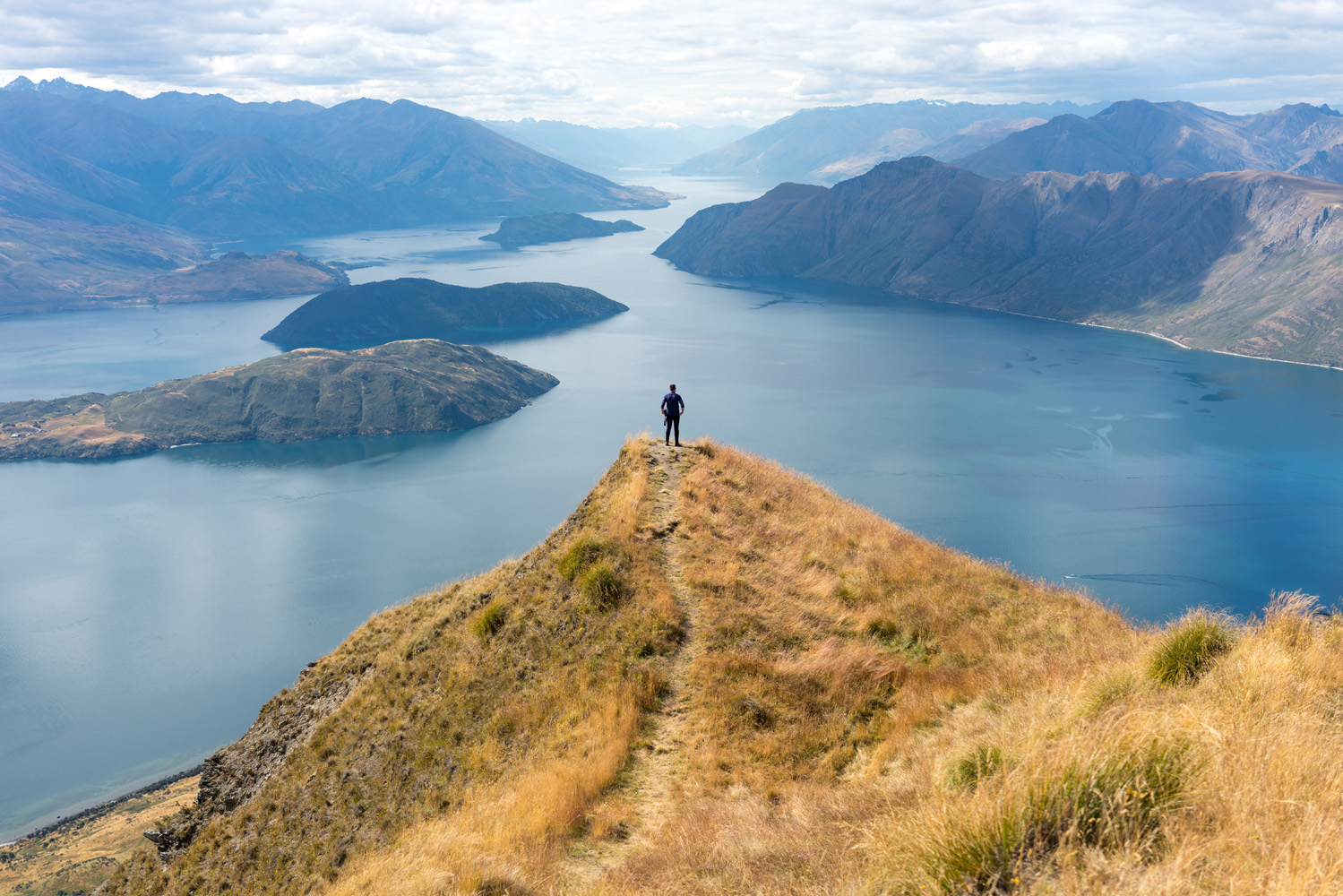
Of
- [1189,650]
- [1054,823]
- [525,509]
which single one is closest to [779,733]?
[1189,650]

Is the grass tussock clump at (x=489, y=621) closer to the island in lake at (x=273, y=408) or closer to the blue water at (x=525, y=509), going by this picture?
the blue water at (x=525, y=509)

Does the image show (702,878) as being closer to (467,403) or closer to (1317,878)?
(1317,878)

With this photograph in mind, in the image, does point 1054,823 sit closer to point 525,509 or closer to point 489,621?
A: point 489,621

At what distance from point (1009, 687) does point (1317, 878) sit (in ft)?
23.4

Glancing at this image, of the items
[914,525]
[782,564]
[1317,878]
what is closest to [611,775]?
[782,564]

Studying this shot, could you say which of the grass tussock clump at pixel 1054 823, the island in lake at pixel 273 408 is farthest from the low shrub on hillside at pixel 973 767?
the island in lake at pixel 273 408

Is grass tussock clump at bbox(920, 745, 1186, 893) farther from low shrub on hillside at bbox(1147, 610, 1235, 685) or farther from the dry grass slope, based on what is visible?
low shrub on hillside at bbox(1147, 610, 1235, 685)

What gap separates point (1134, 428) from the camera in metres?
128

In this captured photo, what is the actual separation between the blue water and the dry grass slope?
31661 mm

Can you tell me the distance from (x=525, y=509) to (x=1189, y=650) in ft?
315

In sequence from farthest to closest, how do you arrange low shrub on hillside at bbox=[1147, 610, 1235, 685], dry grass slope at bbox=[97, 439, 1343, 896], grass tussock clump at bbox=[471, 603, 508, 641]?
grass tussock clump at bbox=[471, 603, 508, 641] → low shrub on hillside at bbox=[1147, 610, 1235, 685] → dry grass slope at bbox=[97, 439, 1343, 896]

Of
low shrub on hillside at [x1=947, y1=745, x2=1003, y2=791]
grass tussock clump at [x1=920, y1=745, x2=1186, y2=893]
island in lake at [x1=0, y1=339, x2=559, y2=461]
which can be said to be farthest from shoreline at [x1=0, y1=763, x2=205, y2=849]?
island in lake at [x1=0, y1=339, x2=559, y2=461]

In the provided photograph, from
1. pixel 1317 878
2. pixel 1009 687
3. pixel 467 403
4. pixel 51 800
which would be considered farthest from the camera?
pixel 467 403

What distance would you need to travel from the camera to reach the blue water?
2677 inches
